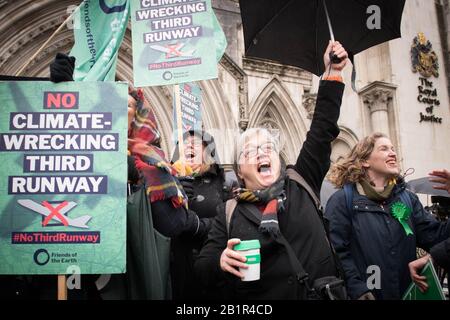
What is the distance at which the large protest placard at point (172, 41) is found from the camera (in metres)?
3.12

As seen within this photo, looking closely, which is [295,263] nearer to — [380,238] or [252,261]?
[252,261]

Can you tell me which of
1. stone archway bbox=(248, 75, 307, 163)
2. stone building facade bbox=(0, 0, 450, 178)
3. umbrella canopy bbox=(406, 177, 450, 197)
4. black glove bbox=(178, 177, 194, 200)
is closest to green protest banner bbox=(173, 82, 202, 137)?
stone building facade bbox=(0, 0, 450, 178)

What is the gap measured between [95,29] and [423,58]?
10.3m

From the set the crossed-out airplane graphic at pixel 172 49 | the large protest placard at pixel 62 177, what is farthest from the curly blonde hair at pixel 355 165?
the crossed-out airplane graphic at pixel 172 49

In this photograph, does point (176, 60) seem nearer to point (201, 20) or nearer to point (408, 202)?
point (201, 20)

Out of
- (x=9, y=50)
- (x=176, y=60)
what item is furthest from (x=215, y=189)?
(x=9, y=50)

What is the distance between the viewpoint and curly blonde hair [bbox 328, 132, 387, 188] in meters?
2.44

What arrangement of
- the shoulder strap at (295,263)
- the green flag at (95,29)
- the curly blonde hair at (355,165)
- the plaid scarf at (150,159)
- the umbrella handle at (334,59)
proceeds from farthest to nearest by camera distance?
the green flag at (95,29), the curly blonde hair at (355,165), the plaid scarf at (150,159), the umbrella handle at (334,59), the shoulder strap at (295,263)

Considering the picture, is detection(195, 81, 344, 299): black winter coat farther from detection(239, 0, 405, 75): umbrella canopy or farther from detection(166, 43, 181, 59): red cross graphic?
detection(166, 43, 181, 59): red cross graphic

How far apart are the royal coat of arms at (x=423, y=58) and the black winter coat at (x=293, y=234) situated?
1036 centimetres

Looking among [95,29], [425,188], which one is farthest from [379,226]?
[425,188]

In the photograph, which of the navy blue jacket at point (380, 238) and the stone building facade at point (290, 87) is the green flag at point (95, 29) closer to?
the navy blue jacket at point (380, 238)

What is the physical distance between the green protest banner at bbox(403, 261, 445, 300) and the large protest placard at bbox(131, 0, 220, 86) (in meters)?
1.99

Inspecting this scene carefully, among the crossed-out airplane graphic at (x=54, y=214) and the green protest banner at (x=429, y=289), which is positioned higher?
the crossed-out airplane graphic at (x=54, y=214)
